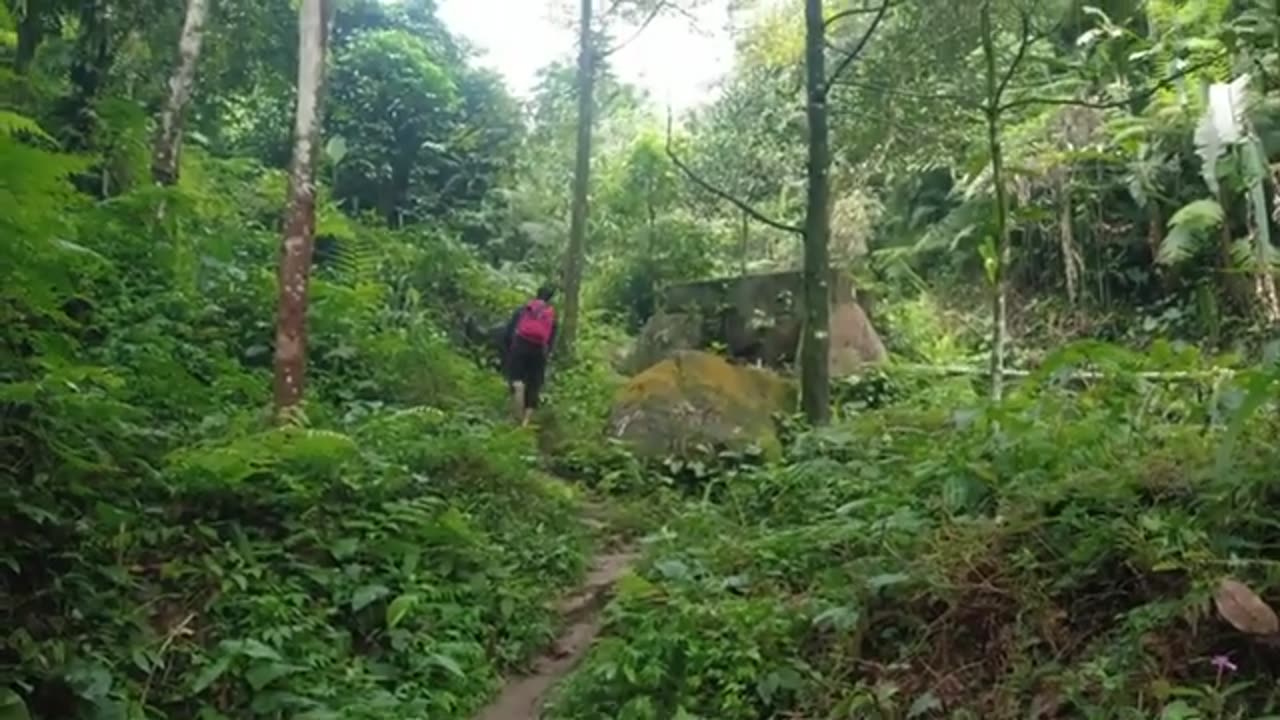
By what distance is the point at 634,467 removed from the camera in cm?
915

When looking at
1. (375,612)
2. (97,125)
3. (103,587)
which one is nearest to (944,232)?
(97,125)

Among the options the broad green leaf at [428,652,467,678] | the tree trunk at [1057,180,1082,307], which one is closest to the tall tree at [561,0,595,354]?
the tree trunk at [1057,180,1082,307]

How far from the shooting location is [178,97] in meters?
9.00

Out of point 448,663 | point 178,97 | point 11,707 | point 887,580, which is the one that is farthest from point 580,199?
point 11,707

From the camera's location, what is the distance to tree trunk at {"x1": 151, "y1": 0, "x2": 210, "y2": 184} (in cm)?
898

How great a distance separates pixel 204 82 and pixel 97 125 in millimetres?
3273

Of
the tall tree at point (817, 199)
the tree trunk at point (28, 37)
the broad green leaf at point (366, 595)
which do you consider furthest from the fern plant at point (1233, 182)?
the tree trunk at point (28, 37)

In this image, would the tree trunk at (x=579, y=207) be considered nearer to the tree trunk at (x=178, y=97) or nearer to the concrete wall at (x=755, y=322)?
the concrete wall at (x=755, y=322)

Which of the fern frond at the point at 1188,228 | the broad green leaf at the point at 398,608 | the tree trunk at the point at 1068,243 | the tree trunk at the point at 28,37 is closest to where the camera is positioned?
the broad green leaf at the point at 398,608

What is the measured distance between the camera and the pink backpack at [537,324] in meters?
10.2

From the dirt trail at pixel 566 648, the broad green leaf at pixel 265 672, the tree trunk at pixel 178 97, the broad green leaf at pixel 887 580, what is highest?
the tree trunk at pixel 178 97

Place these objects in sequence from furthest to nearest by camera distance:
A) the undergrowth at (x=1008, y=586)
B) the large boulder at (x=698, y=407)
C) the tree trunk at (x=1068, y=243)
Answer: the tree trunk at (x=1068, y=243)
the large boulder at (x=698, y=407)
the undergrowth at (x=1008, y=586)

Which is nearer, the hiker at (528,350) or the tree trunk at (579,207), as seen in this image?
the hiker at (528,350)

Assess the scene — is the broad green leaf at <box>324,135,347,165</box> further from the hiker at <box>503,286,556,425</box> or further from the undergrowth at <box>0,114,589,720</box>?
the undergrowth at <box>0,114,589,720</box>
